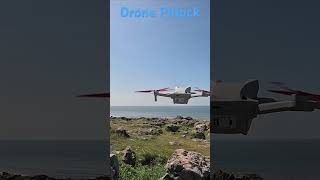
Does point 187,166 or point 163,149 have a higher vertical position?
point 163,149

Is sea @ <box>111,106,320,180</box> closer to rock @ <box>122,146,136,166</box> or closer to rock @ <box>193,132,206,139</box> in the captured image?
rock @ <box>193,132,206,139</box>

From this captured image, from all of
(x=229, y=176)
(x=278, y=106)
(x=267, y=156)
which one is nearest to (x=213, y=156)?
(x=229, y=176)

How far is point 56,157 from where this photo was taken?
4.31 meters

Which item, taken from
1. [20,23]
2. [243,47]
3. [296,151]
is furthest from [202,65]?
[20,23]

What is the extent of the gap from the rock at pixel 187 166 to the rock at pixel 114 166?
0.39 metres

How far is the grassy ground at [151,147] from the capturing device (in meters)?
4.45

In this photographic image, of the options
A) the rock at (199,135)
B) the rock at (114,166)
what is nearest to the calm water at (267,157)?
the rock at (199,135)

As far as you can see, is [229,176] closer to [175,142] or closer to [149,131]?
[175,142]

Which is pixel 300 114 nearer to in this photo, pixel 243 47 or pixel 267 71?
pixel 267 71

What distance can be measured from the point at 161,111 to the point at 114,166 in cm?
61

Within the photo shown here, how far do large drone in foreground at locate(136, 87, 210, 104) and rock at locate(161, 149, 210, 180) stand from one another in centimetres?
43

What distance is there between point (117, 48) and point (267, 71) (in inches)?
50.4

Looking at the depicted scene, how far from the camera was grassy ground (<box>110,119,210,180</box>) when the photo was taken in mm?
4445

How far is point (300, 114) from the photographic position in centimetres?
445
